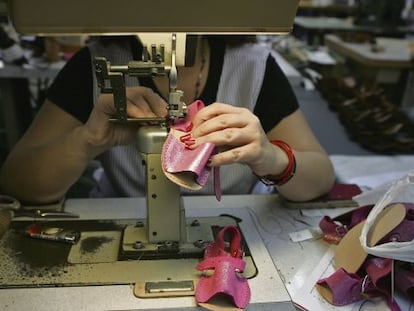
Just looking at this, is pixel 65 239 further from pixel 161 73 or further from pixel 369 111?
pixel 369 111

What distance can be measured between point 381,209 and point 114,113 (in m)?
0.46

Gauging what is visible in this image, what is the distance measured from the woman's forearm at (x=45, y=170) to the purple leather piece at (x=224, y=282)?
34 cm

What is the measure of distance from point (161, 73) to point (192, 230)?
0.28 m

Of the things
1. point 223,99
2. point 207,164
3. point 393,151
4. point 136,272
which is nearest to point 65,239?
point 136,272

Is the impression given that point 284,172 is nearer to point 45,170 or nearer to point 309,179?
point 309,179

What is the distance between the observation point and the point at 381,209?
0.75 m

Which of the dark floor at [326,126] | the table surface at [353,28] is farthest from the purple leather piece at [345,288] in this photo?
the table surface at [353,28]

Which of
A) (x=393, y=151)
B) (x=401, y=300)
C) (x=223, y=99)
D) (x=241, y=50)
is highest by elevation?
(x=241, y=50)

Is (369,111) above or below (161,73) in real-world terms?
below

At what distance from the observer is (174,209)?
71 centimetres

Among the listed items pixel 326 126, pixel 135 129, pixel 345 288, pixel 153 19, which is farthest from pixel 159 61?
pixel 326 126

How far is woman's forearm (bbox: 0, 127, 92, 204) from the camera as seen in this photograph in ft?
2.83

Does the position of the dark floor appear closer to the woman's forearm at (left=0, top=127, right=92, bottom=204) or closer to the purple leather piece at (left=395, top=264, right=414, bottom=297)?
the purple leather piece at (left=395, top=264, right=414, bottom=297)

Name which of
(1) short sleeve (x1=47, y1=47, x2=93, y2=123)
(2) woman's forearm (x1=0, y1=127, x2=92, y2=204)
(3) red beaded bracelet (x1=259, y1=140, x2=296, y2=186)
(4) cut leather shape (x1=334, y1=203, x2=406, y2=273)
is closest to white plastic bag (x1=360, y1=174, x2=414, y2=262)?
(4) cut leather shape (x1=334, y1=203, x2=406, y2=273)
